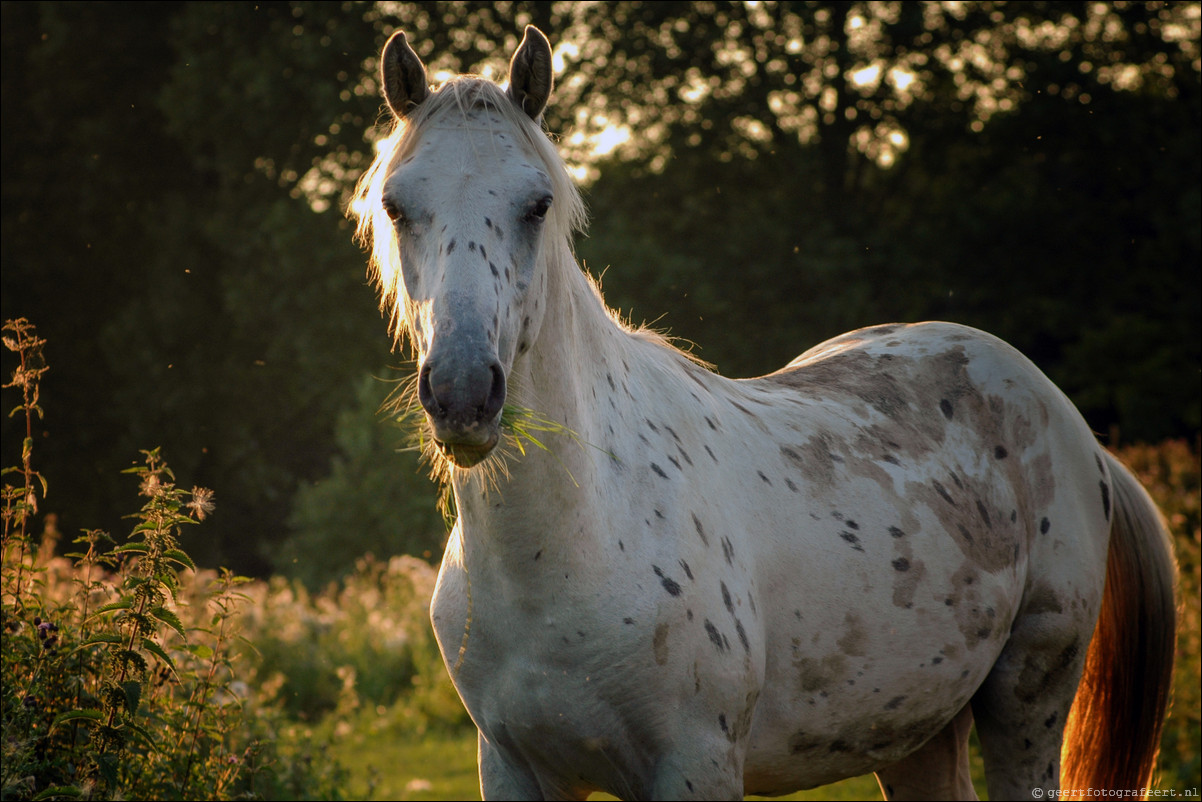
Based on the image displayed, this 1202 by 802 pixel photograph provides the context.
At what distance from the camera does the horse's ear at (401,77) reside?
81.0 inches

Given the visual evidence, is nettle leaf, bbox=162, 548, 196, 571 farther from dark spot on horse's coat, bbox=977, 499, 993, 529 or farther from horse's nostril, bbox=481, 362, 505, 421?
dark spot on horse's coat, bbox=977, 499, 993, 529

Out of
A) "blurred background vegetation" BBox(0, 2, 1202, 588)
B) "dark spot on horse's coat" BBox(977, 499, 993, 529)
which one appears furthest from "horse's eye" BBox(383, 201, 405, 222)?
"blurred background vegetation" BBox(0, 2, 1202, 588)

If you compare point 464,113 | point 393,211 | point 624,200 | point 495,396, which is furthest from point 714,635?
point 624,200

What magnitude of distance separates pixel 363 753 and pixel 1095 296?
13379mm

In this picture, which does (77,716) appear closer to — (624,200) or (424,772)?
(424,772)

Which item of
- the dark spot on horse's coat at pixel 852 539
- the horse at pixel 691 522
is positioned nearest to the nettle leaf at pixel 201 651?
the horse at pixel 691 522

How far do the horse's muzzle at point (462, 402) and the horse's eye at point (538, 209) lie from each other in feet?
1.19

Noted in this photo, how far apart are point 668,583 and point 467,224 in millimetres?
820

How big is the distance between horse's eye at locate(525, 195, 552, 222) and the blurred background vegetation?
11384 mm

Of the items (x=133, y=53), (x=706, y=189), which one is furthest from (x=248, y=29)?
(x=706, y=189)

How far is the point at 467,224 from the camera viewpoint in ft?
6.01

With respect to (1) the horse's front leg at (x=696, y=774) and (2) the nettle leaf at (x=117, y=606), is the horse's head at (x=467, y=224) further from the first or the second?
(2) the nettle leaf at (x=117, y=606)

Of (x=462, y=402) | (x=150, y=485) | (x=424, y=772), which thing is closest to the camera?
(x=462, y=402)

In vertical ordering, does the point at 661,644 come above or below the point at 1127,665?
above
